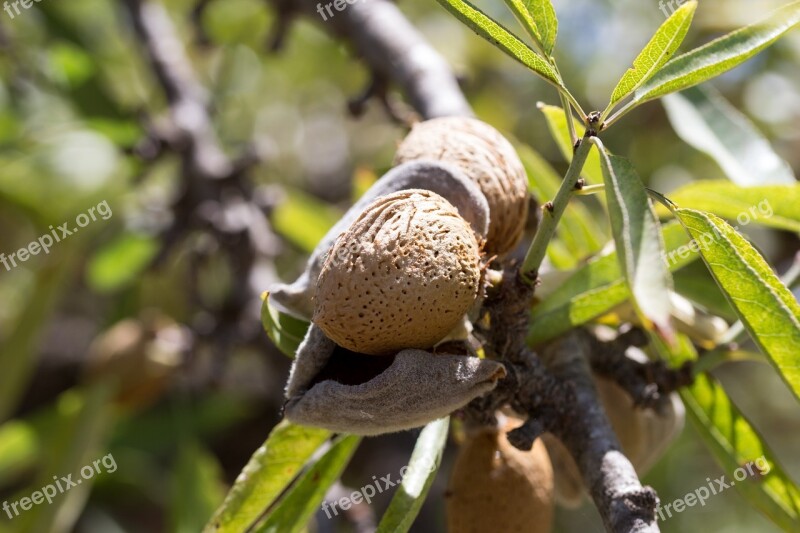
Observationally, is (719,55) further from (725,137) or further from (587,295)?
(725,137)

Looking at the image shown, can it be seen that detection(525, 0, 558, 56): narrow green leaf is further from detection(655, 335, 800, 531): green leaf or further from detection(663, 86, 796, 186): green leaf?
detection(663, 86, 796, 186): green leaf

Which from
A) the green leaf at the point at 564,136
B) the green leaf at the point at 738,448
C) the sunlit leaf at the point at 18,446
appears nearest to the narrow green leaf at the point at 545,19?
the green leaf at the point at 564,136

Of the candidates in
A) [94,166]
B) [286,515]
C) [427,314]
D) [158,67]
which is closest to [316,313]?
[427,314]

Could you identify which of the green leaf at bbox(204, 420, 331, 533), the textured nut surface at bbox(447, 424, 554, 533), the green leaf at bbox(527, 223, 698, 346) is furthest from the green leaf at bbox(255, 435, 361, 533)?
the green leaf at bbox(527, 223, 698, 346)

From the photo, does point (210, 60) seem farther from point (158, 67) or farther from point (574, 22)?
point (574, 22)

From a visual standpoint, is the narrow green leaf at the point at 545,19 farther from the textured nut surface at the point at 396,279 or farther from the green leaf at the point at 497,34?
the textured nut surface at the point at 396,279

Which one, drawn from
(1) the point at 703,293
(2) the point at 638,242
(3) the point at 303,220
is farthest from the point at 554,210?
(3) the point at 303,220
